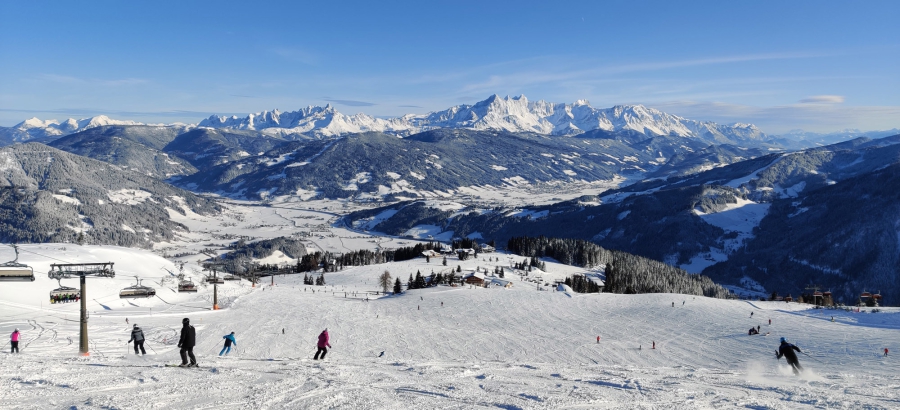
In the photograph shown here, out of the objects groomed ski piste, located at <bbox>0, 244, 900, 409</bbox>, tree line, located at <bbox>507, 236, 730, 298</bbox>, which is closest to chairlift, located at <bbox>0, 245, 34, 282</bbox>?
groomed ski piste, located at <bbox>0, 244, 900, 409</bbox>

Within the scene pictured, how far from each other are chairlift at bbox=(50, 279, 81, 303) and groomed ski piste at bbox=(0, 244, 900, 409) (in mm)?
1204

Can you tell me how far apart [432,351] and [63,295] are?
4054 centimetres

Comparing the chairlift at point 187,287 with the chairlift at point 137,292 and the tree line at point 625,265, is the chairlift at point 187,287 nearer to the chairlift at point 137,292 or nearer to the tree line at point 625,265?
the chairlift at point 137,292

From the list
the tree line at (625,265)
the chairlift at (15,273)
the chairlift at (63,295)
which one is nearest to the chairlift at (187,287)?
the chairlift at (63,295)

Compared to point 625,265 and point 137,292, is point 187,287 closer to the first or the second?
point 137,292

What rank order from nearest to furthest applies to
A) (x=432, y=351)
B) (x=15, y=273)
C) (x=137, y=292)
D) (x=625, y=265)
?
(x=15, y=273)
(x=432, y=351)
(x=137, y=292)
(x=625, y=265)

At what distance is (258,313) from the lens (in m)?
60.2

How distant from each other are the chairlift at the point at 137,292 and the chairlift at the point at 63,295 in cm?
707

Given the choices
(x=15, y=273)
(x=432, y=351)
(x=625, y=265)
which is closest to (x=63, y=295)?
(x=15, y=273)

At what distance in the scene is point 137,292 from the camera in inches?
2621

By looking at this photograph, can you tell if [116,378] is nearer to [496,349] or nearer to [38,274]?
[496,349]

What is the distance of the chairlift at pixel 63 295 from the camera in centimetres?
5703

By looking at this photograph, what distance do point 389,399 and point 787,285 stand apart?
672 feet

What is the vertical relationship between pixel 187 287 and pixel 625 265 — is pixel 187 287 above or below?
above
